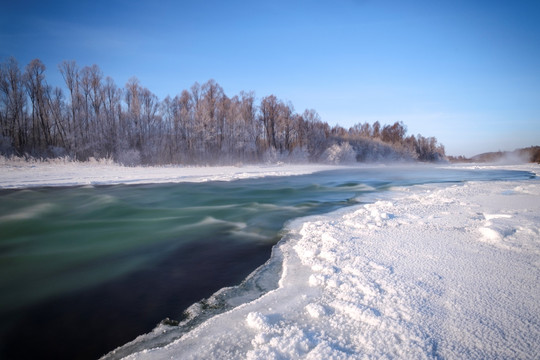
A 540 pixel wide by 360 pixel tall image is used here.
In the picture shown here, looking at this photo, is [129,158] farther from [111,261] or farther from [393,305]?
[393,305]

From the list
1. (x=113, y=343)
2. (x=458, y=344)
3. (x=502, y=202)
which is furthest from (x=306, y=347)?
(x=502, y=202)

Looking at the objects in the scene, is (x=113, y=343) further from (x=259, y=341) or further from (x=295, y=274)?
(x=295, y=274)

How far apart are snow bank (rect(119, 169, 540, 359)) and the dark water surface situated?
2.44 feet

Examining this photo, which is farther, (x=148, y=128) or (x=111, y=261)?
(x=148, y=128)

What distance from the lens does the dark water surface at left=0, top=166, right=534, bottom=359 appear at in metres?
2.17

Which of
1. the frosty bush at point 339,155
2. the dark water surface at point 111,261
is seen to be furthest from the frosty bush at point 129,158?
the frosty bush at point 339,155

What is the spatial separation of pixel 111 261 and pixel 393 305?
3500 mm

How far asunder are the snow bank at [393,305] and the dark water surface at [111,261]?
0.74 m

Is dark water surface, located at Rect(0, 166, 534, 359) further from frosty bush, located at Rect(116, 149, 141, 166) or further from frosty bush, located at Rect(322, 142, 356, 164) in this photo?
frosty bush, located at Rect(322, 142, 356, 164)

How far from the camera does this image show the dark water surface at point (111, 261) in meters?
2.17

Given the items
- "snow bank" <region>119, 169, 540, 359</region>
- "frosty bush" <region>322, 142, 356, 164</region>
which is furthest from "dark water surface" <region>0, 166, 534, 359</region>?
"frosty bush" <region>322, 142, 356, 164</region>

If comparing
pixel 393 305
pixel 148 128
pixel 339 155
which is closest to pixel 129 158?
pixel 148 128

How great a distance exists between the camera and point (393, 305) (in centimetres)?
193

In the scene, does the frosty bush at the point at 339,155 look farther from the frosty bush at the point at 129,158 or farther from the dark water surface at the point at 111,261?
the dark water surface at the point at 111,261
